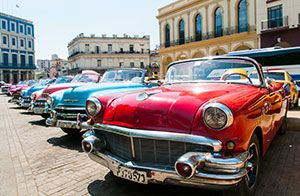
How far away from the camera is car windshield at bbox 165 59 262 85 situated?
3964mm

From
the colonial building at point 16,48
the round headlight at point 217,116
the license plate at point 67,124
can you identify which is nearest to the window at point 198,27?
the license plate at point 67,124

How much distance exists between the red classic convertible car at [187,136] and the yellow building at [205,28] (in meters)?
23.2

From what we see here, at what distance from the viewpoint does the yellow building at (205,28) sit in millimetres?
25156

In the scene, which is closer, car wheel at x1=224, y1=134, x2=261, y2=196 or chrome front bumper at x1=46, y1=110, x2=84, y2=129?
car wheel at x1=224, y1=134, x2=261, y2=196

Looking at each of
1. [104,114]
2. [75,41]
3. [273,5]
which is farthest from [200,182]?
[75,41]

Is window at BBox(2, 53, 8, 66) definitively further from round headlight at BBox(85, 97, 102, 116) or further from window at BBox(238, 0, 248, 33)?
round headlight at BBox(85, 97, 102, 116)

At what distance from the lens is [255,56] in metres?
15.8

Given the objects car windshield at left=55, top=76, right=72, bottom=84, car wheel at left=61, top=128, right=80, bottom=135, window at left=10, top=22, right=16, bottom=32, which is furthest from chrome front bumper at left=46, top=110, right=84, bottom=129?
window at left=10, top=22, right=16, bottom=32

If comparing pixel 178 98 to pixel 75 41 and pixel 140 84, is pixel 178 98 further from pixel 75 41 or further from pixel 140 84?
pixel 75 41

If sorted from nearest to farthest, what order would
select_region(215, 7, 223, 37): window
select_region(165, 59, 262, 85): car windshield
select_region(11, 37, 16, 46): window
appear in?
select_region(165, 59, 262, 85): car windshield
select_region(215, 7, 223, 37): window
select_region(11, 37, 16, 46): window

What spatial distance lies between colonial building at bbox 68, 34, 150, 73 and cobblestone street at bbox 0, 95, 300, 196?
59.4 m

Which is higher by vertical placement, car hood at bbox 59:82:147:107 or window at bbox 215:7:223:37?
window at bbox 215:7:223:37

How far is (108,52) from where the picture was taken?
64.2 m

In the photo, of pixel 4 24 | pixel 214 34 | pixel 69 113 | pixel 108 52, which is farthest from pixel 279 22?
pixel 4 24
